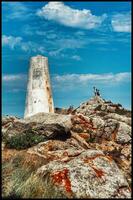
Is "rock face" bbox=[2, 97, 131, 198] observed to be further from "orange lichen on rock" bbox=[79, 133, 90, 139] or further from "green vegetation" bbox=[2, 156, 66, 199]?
"green vegetation" bbox=[2, 156, 66, 199]

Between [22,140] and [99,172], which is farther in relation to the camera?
[22,140]

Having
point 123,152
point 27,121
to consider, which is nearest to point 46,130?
point 27,121

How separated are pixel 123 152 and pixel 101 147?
1.30 meters

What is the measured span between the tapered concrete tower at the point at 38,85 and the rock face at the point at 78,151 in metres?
2.36

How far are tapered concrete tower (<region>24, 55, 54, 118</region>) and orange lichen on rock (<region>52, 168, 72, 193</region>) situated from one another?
41.5 feet

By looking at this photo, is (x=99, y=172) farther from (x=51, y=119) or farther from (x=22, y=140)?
(x=51, y=119)

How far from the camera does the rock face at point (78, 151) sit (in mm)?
16984

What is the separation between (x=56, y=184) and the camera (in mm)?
16375

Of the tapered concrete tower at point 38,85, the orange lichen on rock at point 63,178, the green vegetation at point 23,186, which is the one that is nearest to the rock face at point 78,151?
the orange lichen on rock at point 63,178

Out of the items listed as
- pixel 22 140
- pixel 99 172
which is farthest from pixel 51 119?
pixel 99 172

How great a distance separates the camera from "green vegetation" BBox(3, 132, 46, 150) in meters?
22.8

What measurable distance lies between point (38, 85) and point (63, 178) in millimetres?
13372

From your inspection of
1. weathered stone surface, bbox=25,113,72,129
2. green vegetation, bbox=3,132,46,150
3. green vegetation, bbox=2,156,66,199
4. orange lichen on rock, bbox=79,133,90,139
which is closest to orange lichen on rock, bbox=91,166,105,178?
green vegetation, bbox=2,156,66,199

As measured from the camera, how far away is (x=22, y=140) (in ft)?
75.8
